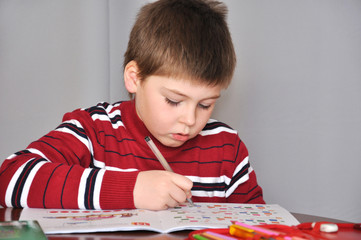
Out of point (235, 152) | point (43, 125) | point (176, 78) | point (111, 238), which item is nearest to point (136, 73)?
point (176, 78)

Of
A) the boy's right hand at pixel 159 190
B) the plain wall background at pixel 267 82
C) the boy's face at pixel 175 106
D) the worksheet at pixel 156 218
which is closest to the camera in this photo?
the worksheet at pixel 156 218

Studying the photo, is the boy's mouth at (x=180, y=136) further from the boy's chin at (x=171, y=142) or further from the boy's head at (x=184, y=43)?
the boy's head at (x=184, y=43)

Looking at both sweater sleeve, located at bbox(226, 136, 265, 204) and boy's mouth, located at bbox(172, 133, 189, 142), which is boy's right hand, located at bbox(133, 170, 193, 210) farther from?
sweater sleeve, located at bbox(226, 136, 265, 204)

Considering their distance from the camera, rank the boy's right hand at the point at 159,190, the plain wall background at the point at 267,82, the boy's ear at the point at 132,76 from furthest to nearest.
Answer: the plain wall background at the point at 267,82 → the boy's ear at the point at 132,76 → the boy's right hand at the point at 159,190

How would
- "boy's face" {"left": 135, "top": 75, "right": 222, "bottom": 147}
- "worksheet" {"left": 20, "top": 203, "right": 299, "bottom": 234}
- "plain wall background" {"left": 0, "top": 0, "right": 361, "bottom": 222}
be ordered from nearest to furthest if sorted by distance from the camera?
"worksheet" {"left": 20, "top": 203, "right": 299, "bottom": 234} < "boy's face" {"left": 135, "top": 75, "right": 222, "bottom": 147} < "plain wall background" {"left": 0, "top": 0, "right": 361, "bottom": 222}

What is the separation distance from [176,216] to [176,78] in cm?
33

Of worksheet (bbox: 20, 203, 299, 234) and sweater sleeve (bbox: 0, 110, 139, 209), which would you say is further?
sweater sleeve (bbox: 0, 110, 139, 209)

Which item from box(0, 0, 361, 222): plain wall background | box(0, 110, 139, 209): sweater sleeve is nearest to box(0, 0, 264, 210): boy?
box(0, 110, 139, 209): sweater sleeve

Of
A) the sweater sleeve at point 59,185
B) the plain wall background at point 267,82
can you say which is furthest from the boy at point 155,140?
the plain wall background at point 267,82

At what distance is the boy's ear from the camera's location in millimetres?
1029

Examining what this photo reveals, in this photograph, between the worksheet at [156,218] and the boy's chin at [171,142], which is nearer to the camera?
the worksheet at [156,218]

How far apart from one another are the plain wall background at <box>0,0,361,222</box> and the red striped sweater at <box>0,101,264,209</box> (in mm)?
202

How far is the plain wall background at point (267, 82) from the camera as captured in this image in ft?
4.11

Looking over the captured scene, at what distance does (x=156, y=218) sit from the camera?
26.5 inches
